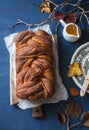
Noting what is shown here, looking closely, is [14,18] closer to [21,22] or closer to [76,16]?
[21,22]

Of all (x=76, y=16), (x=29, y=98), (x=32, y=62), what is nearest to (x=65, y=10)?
(x=76, y=16)

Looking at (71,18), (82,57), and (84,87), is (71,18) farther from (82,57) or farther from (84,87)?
(84,87)

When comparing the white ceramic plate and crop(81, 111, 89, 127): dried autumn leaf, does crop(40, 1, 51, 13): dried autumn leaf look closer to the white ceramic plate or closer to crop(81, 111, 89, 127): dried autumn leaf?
the white ceramic plate

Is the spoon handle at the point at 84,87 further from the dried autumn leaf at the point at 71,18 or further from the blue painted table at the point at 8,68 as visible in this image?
the dried autumn leaf at the point at 71,18

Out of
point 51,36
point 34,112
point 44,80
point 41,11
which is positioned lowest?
point 34,112

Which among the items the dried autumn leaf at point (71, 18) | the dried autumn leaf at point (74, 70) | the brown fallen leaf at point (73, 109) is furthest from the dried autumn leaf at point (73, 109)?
the dried autumn leaf at point (71, 18)

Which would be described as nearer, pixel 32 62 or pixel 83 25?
pixel 32 62
